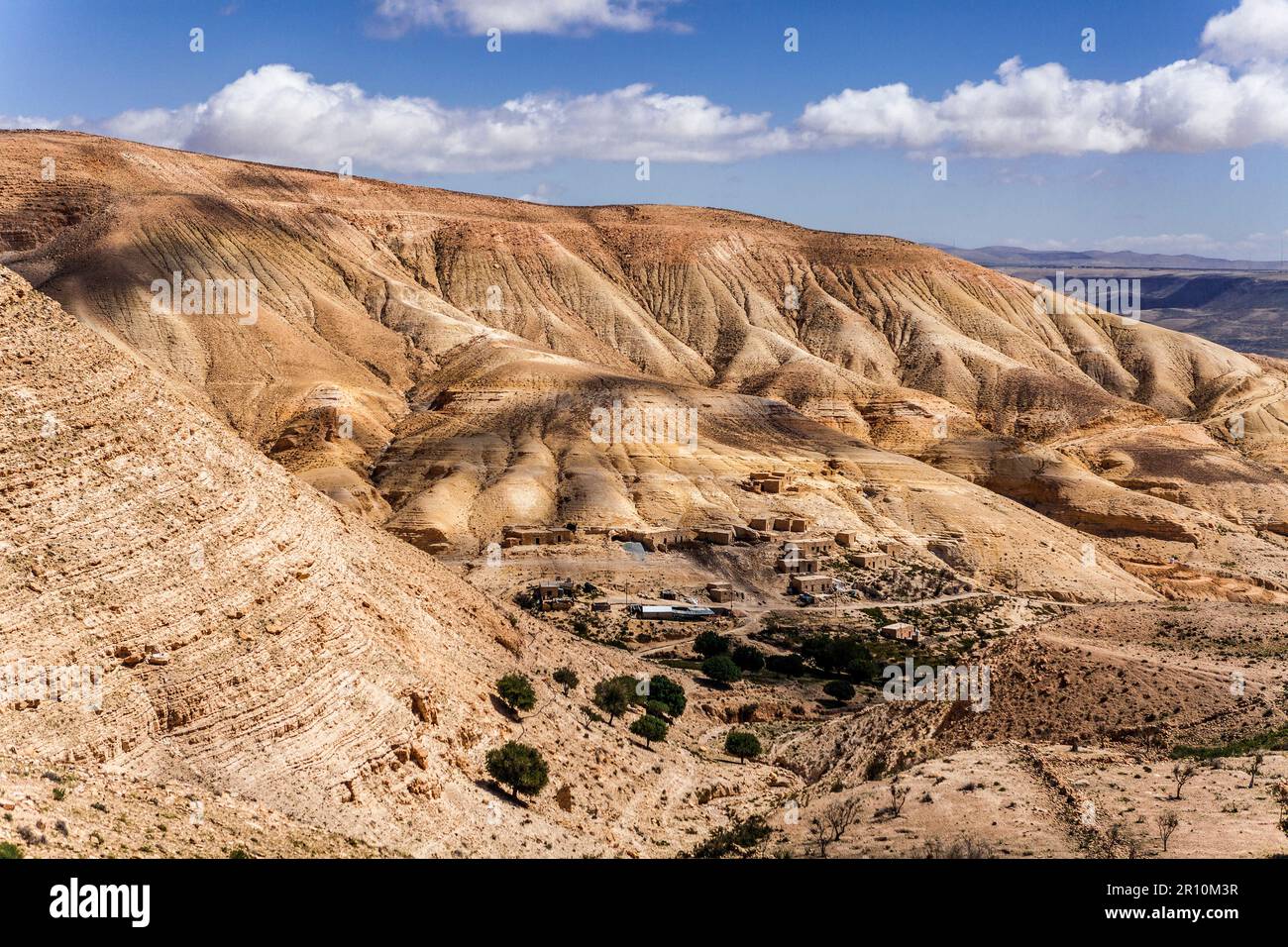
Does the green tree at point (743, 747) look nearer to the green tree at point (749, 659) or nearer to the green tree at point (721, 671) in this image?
the green tree at point (721, 671)

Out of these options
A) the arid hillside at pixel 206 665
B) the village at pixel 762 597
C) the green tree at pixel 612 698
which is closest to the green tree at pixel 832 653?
the village at pixel 762 597

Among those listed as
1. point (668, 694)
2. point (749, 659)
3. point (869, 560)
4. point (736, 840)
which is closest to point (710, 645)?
point (749, 659)

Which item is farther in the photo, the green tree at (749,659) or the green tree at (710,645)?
the green tree at (710,645)

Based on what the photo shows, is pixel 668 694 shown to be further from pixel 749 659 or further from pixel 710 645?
pixel 710 645

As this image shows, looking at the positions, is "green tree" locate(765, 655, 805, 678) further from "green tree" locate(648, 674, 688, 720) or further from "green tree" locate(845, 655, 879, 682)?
"green tree" locate(648, 674, 688, 720)
